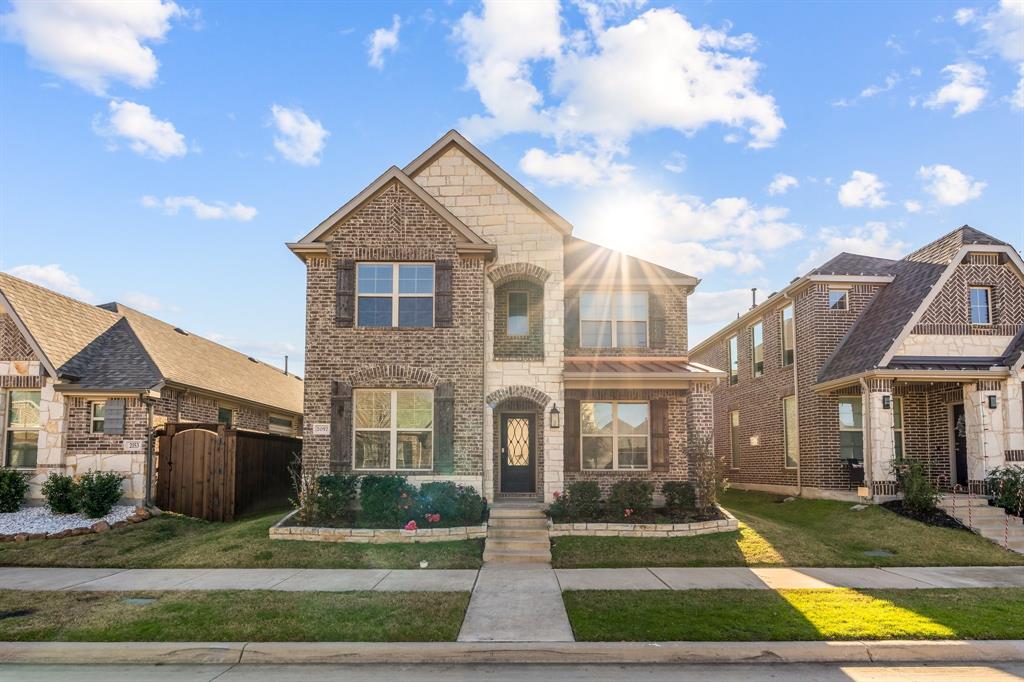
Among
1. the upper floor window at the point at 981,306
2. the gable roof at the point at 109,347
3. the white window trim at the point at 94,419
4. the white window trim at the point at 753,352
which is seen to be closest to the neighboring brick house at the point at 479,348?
the gable roof at the point at 109,347

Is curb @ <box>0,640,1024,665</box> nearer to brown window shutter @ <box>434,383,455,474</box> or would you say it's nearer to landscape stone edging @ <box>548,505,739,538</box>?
landscape stone edging @ <box>548,505,739,538</box>

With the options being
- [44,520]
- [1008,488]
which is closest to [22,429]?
[44,520]

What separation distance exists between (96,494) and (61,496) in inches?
33.9

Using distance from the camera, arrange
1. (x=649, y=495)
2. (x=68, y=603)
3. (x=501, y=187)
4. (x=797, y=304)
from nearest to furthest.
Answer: (x=68, y=603) → (x=649, y=495) → (x=501, y=187) → (x=797, y=304)

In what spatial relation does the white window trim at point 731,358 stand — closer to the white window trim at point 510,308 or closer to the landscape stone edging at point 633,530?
the white window trim at point 510,308

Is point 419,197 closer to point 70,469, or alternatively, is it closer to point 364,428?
point 364,428

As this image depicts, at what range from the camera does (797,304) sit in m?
20.9

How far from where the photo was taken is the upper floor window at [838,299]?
20109 mm

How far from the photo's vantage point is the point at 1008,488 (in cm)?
1563

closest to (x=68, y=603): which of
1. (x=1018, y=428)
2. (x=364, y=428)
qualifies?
(x=364, y=428)

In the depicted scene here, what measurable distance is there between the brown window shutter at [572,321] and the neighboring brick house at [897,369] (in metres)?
5.33

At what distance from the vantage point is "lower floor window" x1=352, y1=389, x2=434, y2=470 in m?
15.9

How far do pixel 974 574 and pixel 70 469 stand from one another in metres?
18.8

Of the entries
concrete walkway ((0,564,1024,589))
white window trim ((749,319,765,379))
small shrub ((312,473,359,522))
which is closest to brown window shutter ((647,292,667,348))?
white window trim ((749,319,765,379))
